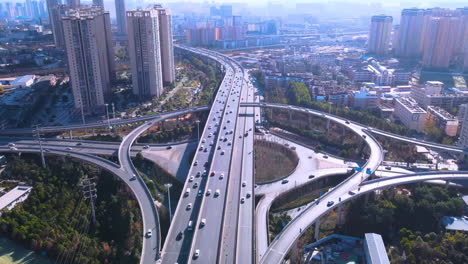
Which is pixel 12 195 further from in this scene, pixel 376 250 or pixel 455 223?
pixel 455 223

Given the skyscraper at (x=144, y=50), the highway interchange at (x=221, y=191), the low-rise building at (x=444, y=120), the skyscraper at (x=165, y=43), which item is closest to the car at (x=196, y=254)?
the highway interchange at (x=221, y=191)

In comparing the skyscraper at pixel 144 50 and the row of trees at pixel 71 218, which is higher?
the skyscraper at pixel 144 50

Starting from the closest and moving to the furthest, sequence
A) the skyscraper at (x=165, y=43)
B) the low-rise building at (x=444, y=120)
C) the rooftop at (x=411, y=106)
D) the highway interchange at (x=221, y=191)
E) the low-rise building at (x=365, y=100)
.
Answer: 1. the highway interchange at (x=221, y=191)
2. the low-rise building at (x=444, y=120)
3. the rooftop at (x=411, y=106)
4. the low-rise building at (x=365, y=100)
5. the skyscraper at (x=165, y=43)

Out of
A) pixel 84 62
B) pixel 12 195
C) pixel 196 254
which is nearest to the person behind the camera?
pixel 196 254

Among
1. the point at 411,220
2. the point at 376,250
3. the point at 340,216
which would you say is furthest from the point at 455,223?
the point at 376,250

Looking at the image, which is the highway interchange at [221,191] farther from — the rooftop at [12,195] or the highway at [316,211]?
the rooftop at [12,195]

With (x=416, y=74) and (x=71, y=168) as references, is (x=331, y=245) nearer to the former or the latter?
→ (x=71, y=168)

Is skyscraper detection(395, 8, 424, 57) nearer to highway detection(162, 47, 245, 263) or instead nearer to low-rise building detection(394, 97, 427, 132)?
low-rise building detection(394, 97, 427, 132)

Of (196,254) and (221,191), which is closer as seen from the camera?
(196,254)
